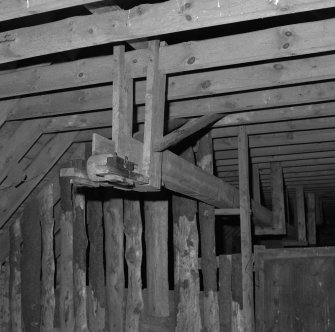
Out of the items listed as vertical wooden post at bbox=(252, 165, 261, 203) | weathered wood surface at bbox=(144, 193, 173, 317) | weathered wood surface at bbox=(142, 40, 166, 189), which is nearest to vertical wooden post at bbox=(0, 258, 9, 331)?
weathered wood surface at bbox=(144, 193, 173, 317)

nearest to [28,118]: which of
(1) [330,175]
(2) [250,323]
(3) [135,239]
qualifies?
(3) [135,239]

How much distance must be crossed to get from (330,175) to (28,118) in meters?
4.58

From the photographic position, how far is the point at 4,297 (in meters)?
6.24

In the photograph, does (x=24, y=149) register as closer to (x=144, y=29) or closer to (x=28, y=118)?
(x=28, y=118)

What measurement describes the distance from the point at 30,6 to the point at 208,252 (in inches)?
135

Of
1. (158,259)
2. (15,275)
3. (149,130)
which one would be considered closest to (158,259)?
(158,259)

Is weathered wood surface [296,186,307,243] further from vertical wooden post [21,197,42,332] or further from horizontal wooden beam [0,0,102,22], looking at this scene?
horizontal wooden beam [0,0,102,22]

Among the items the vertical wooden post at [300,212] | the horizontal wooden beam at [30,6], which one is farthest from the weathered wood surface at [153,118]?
the vertical wooden post at [300,212]

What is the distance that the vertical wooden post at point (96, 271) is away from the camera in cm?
560

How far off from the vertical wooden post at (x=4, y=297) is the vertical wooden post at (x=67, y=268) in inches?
37.3

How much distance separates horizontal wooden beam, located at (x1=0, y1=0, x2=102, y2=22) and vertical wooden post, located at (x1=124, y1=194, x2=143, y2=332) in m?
3.04

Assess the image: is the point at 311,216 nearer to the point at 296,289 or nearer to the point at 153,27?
the point at 296,289

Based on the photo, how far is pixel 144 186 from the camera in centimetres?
300

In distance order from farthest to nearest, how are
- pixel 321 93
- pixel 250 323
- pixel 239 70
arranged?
pixel 250 323 < pixel 321 93 < pixel 239 70
